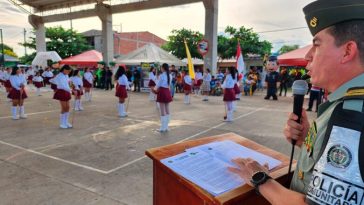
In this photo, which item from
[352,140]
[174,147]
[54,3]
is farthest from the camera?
[54,3]

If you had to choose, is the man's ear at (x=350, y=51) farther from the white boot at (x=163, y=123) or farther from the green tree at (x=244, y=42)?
the green tree at (x=244, y=42)

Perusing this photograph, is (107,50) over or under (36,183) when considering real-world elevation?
over

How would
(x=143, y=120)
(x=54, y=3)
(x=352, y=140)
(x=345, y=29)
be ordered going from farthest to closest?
(x=54, y=3) → (x=143, y=120) → (x=345, y=29) → (x=352, y=140)

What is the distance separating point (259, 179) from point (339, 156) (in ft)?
1.34

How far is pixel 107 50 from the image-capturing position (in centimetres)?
2227

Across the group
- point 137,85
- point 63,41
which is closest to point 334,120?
point 137,85

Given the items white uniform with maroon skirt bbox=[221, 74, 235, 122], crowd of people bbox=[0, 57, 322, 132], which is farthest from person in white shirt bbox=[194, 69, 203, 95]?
white uniform with maroon skirt bbox=[221, 74, 235, 122]

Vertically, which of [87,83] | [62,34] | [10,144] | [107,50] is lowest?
[10,144]

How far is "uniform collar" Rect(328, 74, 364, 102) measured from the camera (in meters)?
0.90

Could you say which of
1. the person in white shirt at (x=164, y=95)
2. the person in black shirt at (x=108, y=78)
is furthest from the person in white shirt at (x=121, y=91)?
the person in black shirt at (x=108, y=78)

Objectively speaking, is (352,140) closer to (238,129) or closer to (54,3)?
(238,129)

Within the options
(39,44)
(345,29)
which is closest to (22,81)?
(345,29)

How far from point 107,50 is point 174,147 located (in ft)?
71.9

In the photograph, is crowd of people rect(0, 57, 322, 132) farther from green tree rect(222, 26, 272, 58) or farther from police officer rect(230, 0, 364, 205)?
green tree rect(222, 26, 272, 58)
